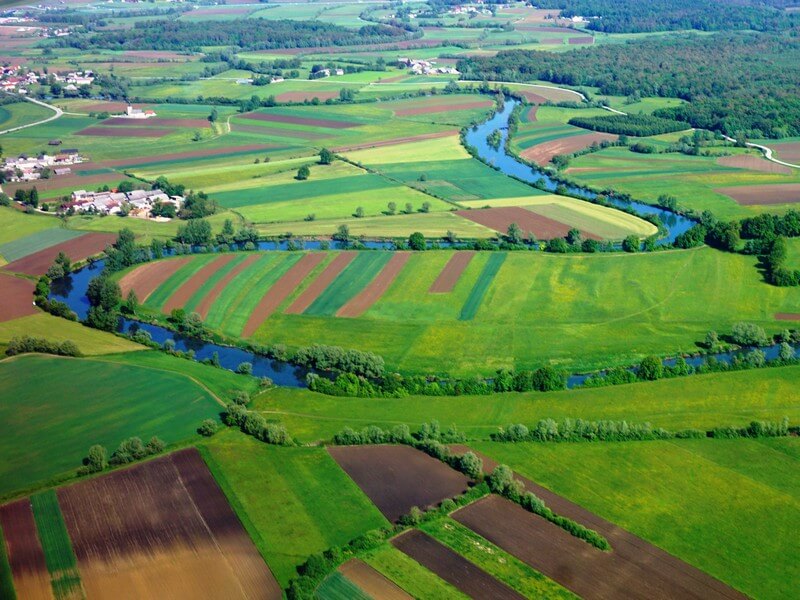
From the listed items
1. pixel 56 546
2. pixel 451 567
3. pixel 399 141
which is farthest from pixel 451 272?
pixel 399 141

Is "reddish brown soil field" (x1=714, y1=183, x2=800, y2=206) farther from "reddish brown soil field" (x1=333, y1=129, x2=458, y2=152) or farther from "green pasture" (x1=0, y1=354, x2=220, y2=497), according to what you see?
"green pasture" (x1=0, y1=354, x2=220, y2=497)

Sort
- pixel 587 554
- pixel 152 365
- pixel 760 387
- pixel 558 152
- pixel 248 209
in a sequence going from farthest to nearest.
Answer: pixel 558 152 < pixel 248 209 < pixel 152 365 < pixel 760 387 < pixel 587 554

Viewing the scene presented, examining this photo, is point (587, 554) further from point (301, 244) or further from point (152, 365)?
point (301, 244)

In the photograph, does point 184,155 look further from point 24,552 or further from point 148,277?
point 24,552

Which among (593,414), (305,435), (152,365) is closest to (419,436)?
(305,435)

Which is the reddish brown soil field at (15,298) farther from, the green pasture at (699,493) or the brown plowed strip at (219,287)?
the green pasture at (699,493)

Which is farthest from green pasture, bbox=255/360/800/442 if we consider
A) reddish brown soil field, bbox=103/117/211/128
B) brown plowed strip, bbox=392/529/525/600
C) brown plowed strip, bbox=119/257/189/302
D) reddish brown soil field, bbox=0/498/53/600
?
reddish brown soil field, bbox=103/117/211/128
